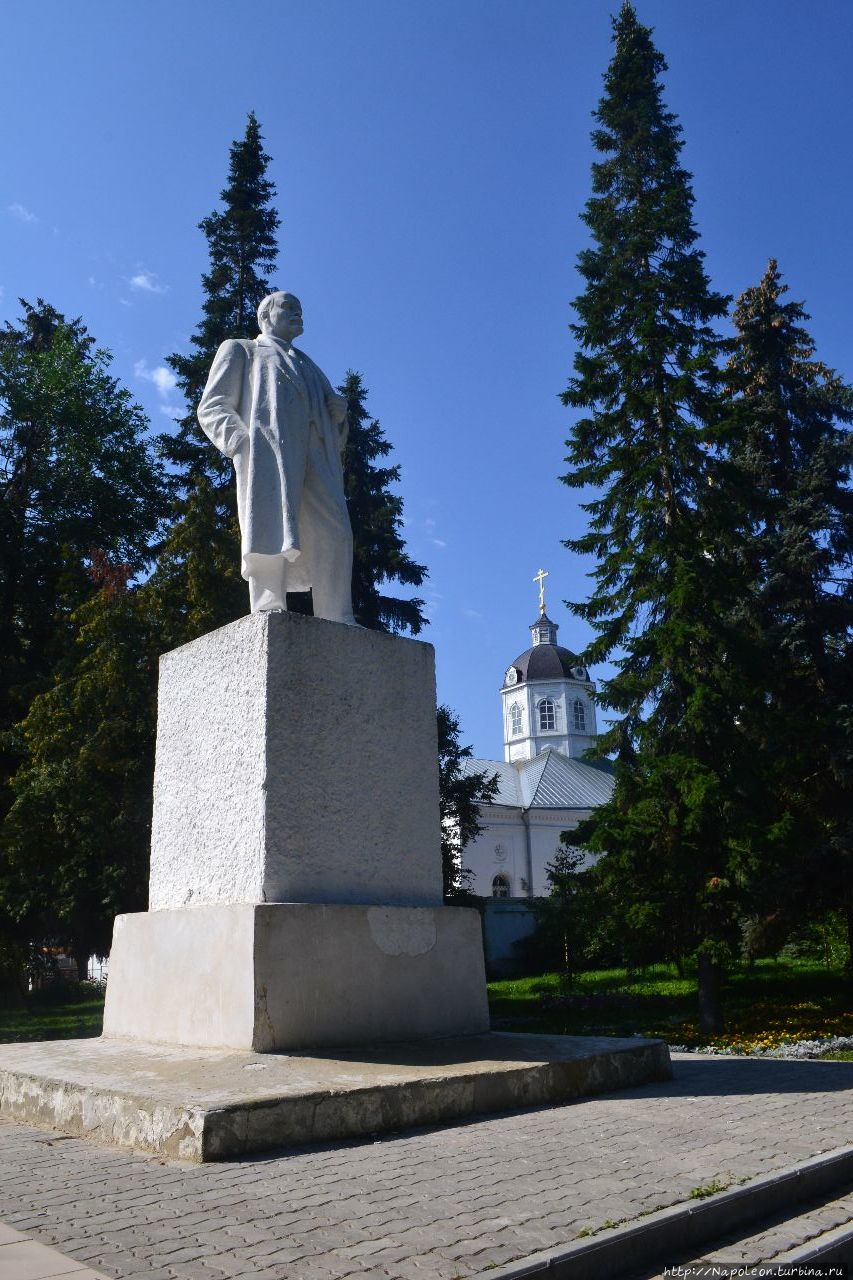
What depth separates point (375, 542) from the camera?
22.4m

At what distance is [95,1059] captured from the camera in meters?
4.55

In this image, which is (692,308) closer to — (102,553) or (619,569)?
(619,569)

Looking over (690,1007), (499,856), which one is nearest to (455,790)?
(690,1007)

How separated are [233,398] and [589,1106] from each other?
4256 mm

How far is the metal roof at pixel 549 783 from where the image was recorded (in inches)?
2010

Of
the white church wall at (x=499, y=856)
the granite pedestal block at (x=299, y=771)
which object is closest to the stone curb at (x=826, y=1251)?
the granite pedestal block at (x=299, y=771)

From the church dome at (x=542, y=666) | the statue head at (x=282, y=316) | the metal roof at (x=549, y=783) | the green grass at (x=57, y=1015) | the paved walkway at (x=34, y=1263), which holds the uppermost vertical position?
the church dome at (x=542, y=666)

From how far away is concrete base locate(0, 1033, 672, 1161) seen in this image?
11.2 ft

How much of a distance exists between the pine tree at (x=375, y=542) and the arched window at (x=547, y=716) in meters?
35.1

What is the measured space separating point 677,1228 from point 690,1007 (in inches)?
581

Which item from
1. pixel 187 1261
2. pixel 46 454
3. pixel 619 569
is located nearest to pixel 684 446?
pixel 619 569

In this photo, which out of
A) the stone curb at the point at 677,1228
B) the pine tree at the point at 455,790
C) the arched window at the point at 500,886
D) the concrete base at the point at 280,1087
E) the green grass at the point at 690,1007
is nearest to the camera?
the stone curb at the point at 677,1228

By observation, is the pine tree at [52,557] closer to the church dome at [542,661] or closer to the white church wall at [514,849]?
the white church wall at [514,849]

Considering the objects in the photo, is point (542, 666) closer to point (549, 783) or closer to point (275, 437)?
point (549, 783)
